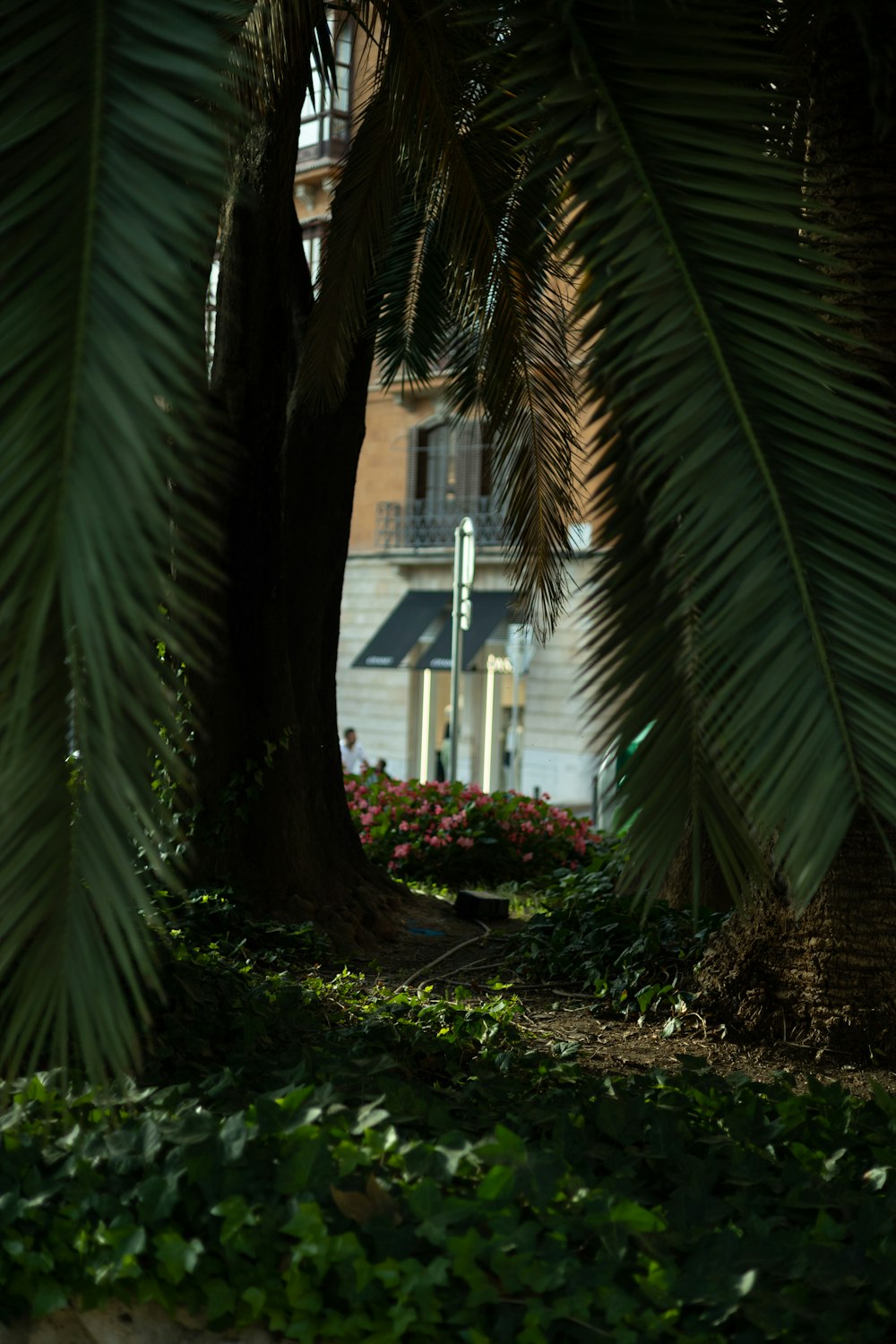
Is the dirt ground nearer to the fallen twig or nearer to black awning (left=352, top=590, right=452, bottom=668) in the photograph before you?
the fallen twig

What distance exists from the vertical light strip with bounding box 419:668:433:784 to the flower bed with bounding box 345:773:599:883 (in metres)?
16.6

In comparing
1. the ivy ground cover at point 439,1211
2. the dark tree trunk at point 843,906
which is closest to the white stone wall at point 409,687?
the dark tree trunk at point 843,906

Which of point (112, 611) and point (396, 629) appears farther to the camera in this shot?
point (396, 629)

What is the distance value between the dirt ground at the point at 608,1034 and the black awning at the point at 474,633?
686 inches

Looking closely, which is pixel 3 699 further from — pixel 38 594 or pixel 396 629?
pixel 396 629

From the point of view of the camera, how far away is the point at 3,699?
2680mm

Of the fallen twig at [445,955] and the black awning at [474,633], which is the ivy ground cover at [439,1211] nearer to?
the fallen twig at [445,955]

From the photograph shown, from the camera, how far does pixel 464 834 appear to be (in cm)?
1101

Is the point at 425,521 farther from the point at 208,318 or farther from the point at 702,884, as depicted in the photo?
the point at 702,884

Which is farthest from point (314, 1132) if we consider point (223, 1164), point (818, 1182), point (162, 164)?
point (162, 164)

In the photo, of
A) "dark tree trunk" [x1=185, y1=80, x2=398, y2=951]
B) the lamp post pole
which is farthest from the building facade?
"dark tree trunk" [x1=185, y1=80, x2=398, y2=951]

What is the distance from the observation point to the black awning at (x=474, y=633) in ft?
83.0

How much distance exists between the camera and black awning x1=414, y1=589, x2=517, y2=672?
25312mm

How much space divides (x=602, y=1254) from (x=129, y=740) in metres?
1.28
